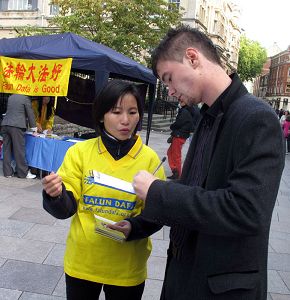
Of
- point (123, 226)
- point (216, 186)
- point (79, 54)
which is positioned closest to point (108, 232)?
point (123, 226)

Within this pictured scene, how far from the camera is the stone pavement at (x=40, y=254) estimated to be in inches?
120

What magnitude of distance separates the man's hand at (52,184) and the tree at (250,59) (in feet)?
215

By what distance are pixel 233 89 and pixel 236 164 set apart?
29 cm

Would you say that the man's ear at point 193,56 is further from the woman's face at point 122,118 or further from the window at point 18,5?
the window at point 18,5

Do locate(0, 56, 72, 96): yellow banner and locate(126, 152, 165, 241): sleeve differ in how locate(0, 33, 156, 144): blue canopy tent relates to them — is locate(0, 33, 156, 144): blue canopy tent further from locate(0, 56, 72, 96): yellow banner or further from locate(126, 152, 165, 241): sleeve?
locate(126, 152, 165, 241): sleeve

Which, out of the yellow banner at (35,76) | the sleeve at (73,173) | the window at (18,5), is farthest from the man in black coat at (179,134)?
the window at (18,5)

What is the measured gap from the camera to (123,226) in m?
1.65

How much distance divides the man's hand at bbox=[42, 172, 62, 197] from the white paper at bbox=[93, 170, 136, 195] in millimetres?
220

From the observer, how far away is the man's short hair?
124cm

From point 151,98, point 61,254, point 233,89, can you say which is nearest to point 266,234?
point 233,89

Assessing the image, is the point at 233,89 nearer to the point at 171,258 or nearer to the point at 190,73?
the point at 190,73

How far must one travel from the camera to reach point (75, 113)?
9.29m

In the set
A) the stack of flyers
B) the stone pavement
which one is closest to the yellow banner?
the stone pavement

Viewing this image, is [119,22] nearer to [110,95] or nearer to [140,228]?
[110,95]
